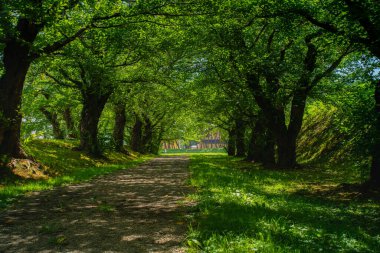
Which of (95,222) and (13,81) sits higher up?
(13,81)

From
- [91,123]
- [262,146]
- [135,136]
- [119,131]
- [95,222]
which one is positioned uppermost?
[91,123]

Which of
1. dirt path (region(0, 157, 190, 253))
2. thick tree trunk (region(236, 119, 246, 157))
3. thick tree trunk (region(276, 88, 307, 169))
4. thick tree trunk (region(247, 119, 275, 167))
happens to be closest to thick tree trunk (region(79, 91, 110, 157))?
thick tree trunk (region(247, 119, 275, 167))

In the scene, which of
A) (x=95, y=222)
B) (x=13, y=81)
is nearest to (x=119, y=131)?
(x=13, y=81)

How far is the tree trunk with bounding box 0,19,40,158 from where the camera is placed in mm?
14641

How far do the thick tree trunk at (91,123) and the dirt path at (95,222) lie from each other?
15.6 metres

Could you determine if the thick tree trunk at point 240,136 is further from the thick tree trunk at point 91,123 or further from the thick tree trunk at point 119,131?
the thick tree trunk at point 91,123

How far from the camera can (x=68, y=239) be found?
21.2ft

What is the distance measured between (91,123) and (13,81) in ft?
43.4

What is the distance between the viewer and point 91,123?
28.0m

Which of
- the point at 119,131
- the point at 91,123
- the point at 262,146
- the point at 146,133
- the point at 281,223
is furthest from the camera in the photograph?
the point at 146,133

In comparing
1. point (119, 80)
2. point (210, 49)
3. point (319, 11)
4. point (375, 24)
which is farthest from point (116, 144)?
point (375, 24)

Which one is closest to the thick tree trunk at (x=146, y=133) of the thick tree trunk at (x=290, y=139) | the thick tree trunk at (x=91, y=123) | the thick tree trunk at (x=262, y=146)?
the thick tree trunk at (x=262, y=146)

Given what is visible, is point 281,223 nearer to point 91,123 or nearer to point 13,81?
point 13,81

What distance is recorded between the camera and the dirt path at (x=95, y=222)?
6.12 m
